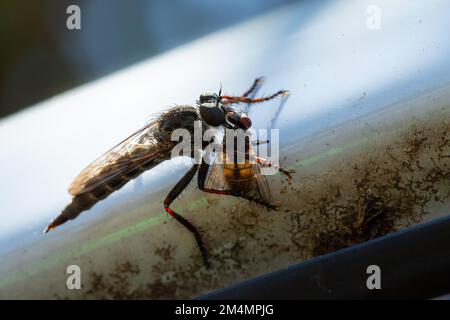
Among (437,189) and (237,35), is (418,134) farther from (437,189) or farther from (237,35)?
(237,35)

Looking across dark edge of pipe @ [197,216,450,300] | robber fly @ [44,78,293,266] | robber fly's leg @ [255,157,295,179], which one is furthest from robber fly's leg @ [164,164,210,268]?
robber fly's leg @ [255,157,295,179]

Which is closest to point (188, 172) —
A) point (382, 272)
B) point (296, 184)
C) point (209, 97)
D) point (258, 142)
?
point (258, 142)

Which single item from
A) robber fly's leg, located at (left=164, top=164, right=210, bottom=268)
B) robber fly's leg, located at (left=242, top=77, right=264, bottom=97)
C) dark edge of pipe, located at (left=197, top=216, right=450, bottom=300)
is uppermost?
robber fly's leg, located at (left=242, top=77, right=264, bottom=97)

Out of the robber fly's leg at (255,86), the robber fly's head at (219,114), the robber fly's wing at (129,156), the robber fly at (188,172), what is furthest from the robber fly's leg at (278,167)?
the robber fly's wing at (129,156)

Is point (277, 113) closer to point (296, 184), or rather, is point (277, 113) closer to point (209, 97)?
point (296, 184)

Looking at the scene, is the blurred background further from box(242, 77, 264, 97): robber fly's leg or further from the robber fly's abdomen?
box(242, 77, 264, 97): robber fly's leg

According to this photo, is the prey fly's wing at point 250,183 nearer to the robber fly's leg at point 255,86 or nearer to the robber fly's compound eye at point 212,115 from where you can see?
the robber fly's leg at point 255,86
